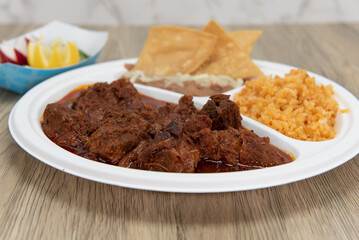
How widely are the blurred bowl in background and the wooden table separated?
109cm

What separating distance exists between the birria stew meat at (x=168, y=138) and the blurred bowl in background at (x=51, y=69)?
1.00 metres

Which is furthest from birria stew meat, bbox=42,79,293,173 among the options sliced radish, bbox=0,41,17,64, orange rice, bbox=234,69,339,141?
sliced radish, bbox=0,41,17,64

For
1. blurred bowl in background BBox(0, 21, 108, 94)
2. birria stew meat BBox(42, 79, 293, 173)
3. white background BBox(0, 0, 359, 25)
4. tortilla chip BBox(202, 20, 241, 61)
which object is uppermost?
birria stew meat BBox(42, 79, 293, 173)

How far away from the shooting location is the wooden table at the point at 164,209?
86.7 inches

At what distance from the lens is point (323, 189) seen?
8.54 ft

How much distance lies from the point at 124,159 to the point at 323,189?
1321mm

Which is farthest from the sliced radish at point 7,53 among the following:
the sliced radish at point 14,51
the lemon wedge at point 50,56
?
the lemon wedge at point 50,56

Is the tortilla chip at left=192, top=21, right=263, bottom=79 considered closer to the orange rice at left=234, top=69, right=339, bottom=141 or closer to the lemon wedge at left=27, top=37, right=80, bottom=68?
the orange rice at left=234, top=69, right=339, bottom=141

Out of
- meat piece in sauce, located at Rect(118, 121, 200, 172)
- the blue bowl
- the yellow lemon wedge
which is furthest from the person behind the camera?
the yellow lemon wedge

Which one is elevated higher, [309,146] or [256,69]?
[309,146]

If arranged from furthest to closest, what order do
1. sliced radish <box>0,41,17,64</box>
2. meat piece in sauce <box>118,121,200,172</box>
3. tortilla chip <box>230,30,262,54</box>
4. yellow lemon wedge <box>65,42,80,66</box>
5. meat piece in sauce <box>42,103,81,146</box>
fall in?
tortilla chip <box>230,30,262,54</box>
yellow lemon wedge <box>65,42,80,66</box>
sliced radish <box>0,41,17,64</box>
meat piece in sauce <box>42,103,81,146</box>
meat piece in sauce <box>118,121,200,172</box>

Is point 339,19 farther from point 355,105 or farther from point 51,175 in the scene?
point 51,175

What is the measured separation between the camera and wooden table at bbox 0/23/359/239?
2.20 meters

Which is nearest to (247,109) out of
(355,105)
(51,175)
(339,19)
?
(355,105)
